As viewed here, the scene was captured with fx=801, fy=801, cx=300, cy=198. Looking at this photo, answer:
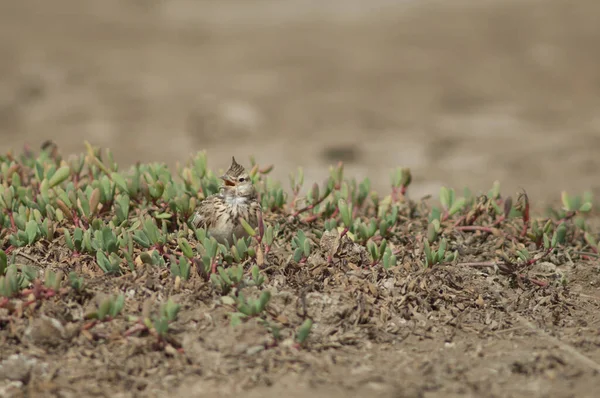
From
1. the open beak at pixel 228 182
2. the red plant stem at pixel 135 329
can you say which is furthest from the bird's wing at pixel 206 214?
the red plant stem at pixel 135 329

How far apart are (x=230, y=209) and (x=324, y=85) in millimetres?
8421

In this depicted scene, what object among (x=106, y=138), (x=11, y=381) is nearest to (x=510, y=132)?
(x=106, y=138)

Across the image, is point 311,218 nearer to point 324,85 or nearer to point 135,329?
point 135,329

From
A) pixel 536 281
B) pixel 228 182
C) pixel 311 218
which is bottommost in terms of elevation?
pixel 536 281

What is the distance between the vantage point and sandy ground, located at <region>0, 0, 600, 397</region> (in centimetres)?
1167

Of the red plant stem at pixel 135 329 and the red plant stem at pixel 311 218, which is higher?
the red plant stem at pixel 311 218

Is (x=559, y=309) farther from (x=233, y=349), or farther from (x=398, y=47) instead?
(x=398, y=47)

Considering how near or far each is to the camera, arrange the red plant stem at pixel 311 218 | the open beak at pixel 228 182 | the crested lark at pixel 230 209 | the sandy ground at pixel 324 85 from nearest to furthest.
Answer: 1. the crested lark at pixel 230 209
2. the open beak at pixel 228 182
3. the red plant stem at pixel 311 218
4. the sandy ground at pixel 324 85

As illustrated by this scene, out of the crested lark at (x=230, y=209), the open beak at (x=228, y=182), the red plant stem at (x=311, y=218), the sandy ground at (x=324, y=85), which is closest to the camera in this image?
the crested lark at (x=230, y=209)

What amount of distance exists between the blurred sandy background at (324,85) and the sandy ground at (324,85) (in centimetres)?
4

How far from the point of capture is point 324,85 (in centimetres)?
1380

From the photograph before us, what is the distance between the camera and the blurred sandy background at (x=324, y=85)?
1170 centimetres

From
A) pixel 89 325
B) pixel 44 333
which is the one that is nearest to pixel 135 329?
pixel 89 325

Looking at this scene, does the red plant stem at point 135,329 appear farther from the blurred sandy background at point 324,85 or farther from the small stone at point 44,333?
the blurred sandy background at point 324,85
